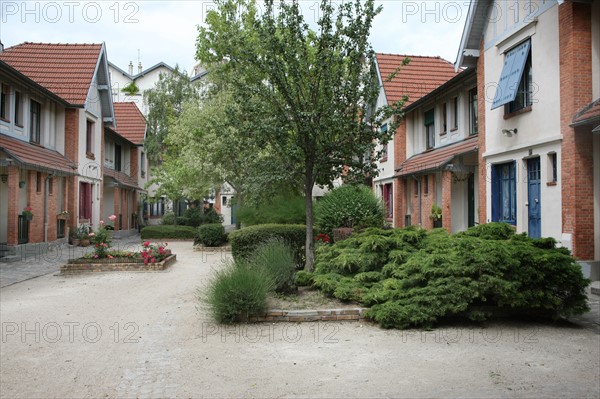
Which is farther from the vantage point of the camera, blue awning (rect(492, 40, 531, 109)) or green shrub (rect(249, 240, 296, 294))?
blue awning (rect(492, 40, 531, 109))

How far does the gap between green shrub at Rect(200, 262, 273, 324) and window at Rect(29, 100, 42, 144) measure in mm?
16734

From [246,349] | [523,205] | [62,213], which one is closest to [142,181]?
[62,213]

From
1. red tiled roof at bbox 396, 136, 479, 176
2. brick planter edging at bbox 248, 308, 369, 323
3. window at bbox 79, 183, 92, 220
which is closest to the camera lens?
brick planter edging at bbox 248, 308, 369, 323

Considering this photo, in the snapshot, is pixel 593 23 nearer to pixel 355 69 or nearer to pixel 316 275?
pixel 355 69

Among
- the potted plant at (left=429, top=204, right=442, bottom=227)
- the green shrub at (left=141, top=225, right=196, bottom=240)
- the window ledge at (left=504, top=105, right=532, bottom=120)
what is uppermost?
the window ledge at (left=504, top=105, right=532, bottom=120)

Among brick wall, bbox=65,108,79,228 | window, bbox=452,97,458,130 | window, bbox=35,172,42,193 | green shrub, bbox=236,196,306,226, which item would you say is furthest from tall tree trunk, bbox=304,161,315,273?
brick wall, bbox=65,108,79,228

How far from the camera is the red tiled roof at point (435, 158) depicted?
17295 millimetres

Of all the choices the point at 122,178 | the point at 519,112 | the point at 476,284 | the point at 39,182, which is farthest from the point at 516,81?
the point at 122,178

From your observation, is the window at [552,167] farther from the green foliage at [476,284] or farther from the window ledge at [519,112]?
the green foliage at [476,284]

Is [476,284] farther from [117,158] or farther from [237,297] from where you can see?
[117,158]

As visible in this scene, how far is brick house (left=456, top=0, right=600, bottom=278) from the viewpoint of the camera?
10.9 m

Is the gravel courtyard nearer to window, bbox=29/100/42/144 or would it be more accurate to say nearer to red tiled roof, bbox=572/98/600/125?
red tiled roof, bbox=572/98/600/125

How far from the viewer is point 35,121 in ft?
69.6

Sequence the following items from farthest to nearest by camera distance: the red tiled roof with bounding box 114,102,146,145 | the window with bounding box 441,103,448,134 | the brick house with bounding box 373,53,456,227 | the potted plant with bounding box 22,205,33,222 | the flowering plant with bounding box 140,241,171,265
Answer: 1. the red tiled roof with bounding box 114,102,146,145
2. the brick house with bounding box 373,53,456,227
3. the window with bounding box 441,103,448,134
4. the potted plant with bounding box 22,205,33,222
5. the flowering plant with bounding box 140,241,171,265
